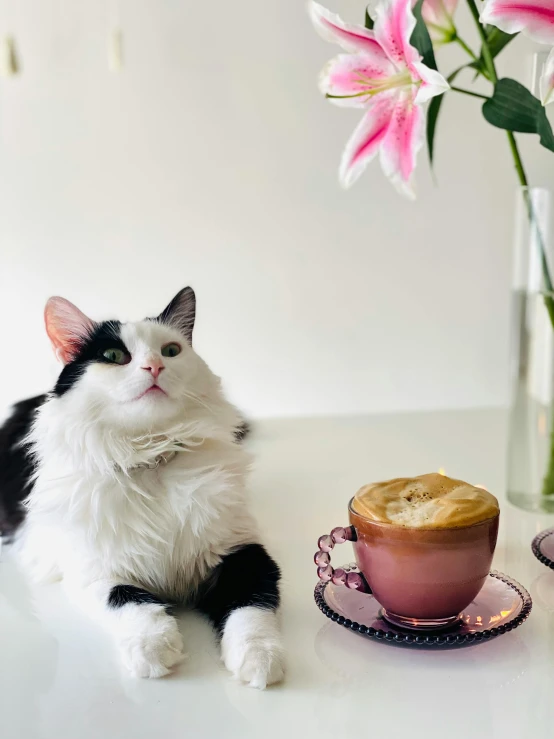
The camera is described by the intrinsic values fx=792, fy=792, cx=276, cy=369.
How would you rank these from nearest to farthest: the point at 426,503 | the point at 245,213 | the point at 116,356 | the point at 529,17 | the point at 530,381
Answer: the point at 529,17, the point at 426,503, the point at 116,356, the point at 530,381, the point at 245,213

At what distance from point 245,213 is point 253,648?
127 centimetres

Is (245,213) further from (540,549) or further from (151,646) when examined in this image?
(151,646)

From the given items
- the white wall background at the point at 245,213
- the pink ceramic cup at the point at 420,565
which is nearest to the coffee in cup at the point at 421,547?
the pink ceramic cup at the point at 420,565

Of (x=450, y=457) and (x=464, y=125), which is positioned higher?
(x=464, y=125)

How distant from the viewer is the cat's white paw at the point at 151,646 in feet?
2.31

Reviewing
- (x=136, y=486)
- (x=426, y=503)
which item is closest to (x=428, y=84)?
(x=426, y=503)

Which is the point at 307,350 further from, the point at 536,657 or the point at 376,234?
the point at 536,657

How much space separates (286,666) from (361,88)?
55 cm

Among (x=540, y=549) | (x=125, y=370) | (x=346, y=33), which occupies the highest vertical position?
(x=346, y=33)

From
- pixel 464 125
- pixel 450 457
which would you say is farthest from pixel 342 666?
pixel 464 125

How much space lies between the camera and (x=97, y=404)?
826mm

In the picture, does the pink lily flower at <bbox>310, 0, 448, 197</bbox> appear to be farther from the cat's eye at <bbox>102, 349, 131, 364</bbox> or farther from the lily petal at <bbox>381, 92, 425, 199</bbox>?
the cat's eye at <bbox>102, 349, 131, 364</bbox>

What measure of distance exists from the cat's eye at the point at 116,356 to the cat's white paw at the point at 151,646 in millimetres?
259

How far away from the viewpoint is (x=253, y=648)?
2.30 ft
